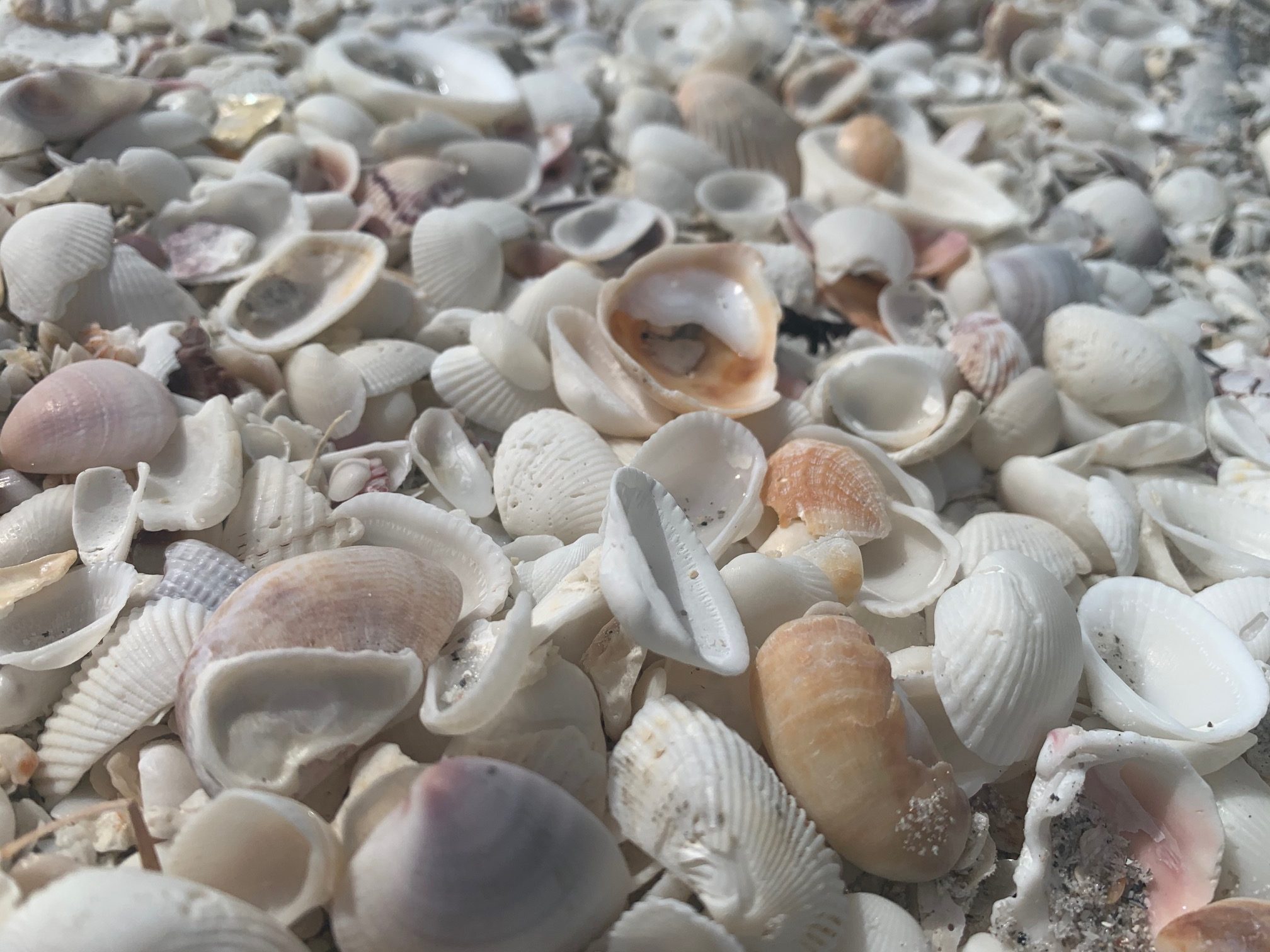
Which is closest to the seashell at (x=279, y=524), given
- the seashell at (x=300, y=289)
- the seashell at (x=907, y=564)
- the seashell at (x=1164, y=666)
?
the seashell at (x=300, y=289)

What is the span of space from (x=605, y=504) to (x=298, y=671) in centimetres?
55

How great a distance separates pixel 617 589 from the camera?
1072 millimetres

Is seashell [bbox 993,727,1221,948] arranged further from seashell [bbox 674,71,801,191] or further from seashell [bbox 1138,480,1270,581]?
seashell [bbox 674,71,801,191]

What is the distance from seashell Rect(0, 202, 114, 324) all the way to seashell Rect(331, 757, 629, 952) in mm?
1213

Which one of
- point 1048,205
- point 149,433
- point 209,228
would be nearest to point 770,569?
point 149,433

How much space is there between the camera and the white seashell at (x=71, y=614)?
3.76 ft

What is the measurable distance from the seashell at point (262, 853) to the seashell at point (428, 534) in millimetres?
432

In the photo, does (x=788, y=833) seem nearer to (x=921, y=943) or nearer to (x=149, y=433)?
(x=921, y=943)

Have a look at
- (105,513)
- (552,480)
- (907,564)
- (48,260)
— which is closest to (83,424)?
(105,513)

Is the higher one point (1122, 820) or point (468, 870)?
point (468, 870)

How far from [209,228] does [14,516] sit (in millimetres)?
807

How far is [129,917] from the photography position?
0.80 metres

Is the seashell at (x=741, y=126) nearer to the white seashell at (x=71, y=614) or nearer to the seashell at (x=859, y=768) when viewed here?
the seashell at (x=859, y=768)

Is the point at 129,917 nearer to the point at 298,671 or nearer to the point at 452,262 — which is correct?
the point at 298,671
